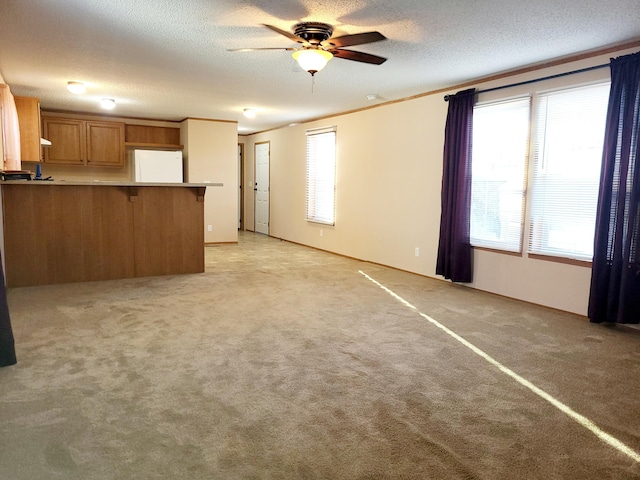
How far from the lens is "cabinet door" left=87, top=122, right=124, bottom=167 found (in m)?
8.61

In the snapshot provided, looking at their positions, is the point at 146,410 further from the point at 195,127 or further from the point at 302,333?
the point at 195,127

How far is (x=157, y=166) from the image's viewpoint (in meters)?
8.73

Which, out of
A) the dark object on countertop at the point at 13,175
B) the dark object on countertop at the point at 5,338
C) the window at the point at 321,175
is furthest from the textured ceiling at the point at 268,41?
the dark object on countertop at the point at 5,338

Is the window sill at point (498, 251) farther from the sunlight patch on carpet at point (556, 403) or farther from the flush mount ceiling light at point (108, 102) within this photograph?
the flush mount ceiling light at point (108, 102)

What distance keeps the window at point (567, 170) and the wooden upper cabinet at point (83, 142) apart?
7.48 meters

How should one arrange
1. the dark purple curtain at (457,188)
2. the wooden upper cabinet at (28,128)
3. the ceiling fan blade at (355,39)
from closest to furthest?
the ceiling fan blade at (355,39)
the dark purple curtain at (457,188)
the wooden upper cabinet at (28,128)

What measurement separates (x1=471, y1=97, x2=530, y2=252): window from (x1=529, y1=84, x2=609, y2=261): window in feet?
0.63

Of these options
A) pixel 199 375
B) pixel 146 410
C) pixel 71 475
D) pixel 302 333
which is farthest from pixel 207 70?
pixel 71 475

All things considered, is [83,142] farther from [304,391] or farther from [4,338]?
[304,391]

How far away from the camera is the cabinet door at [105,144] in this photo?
8609 mm

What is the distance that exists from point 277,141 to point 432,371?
784cm

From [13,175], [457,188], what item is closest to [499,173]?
[457,188]

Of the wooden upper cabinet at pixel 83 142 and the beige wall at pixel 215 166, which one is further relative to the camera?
the beige wall at pixel 215 166

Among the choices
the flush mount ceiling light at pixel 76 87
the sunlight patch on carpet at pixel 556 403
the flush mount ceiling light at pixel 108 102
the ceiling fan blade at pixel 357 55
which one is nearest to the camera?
the sunlight patch on carpet at pixel 556 403
